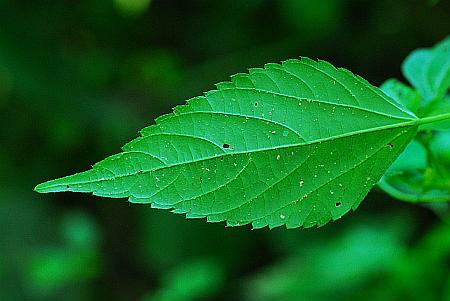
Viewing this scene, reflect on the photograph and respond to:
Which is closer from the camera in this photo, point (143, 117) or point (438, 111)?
point (438, 111)

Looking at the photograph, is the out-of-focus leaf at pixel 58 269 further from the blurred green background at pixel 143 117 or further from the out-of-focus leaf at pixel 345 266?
the out-of-focus leaf at pixel 345 266

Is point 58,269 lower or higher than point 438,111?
higher

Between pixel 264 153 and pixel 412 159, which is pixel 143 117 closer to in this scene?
pixel 412 159

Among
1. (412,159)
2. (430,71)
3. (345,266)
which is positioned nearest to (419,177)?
(412,159)

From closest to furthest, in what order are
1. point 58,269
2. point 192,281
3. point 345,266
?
1. point 345,266
2. point 192,281
3. point 58,269

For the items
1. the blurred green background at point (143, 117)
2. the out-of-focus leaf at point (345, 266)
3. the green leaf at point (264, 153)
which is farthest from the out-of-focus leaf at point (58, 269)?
the green leaf at point (264, 153)

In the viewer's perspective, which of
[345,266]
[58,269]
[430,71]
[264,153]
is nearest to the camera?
[264,153]
